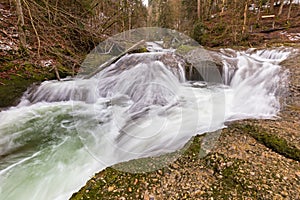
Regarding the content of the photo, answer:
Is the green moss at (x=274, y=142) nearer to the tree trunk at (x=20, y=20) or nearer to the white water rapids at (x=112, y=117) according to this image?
the white water rapids at (x=112, y=117)

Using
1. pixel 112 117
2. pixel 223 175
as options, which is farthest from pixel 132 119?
pixel 223 175

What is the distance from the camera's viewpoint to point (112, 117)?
4266 mm

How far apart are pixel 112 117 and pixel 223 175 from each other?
2.95m

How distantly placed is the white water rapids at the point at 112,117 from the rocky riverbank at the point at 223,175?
18.6 inches

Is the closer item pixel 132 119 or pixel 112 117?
pixel 132 119

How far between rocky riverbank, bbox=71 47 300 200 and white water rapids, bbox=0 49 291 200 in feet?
1.55

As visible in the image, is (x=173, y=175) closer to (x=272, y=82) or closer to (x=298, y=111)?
(x=298, y=111)

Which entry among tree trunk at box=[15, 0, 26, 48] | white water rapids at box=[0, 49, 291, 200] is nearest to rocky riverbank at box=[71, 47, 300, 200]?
white water rapids at box=[0, 49, 291, 200]

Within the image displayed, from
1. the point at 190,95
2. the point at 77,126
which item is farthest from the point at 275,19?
the point at 77,126

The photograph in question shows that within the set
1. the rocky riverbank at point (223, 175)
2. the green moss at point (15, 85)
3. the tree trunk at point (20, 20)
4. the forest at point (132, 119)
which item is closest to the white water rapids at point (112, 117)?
the forest at point (132, 119)

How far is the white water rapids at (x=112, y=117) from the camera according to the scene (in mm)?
2570

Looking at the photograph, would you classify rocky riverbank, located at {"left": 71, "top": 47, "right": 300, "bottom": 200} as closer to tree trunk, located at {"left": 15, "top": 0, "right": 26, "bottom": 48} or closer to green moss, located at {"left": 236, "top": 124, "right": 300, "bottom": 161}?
green moss, located at {"left": 236, "top": 124, "right": 300, "bottom": 161}

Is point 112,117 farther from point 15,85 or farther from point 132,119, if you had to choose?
point 15,85

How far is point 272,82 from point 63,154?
5.07 metres
